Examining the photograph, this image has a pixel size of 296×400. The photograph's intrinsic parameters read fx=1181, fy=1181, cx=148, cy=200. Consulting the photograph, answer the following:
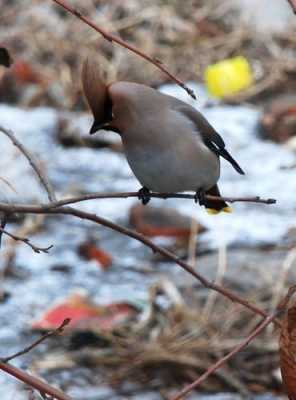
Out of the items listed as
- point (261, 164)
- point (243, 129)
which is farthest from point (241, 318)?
point (243, 129)

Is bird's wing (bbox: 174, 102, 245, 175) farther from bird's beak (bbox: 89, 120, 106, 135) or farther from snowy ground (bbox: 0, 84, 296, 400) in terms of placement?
snowy ground (bbox: 0, 84, 296, 400)

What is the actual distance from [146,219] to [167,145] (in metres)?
2.30

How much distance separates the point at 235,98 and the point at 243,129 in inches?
15.3

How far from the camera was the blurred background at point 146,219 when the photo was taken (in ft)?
11.8

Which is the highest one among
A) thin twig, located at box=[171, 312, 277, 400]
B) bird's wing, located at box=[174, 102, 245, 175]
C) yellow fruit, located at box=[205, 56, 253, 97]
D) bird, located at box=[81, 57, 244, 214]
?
yellow fruit, located at box=[205, 56, 253, 97]

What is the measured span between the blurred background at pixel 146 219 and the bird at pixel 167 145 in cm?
16

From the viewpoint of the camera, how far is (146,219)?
4609 mm

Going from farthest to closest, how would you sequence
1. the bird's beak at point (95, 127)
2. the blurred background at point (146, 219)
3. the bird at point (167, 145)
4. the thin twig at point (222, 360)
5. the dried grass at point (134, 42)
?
the dried grass at point (134, 42) < the blurred background at point (146, 219) < the bird at point (167, 145) < the bird's beak at point (95, 127) < the thin twig at point (222, 360)

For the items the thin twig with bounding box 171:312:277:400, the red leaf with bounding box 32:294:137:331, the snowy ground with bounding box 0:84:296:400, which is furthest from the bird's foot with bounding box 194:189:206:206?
the red leaf with bounding box 32:294:137:331

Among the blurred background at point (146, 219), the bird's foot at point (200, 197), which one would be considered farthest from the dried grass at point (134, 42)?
the bird's foot at point (200, 197)

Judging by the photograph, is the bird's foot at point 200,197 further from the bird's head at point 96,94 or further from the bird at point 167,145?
the bird's head at point 96,94

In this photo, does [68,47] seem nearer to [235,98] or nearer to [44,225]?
[235,98]

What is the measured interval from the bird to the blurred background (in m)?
0.16

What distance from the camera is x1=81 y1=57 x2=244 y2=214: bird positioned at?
2160mm
